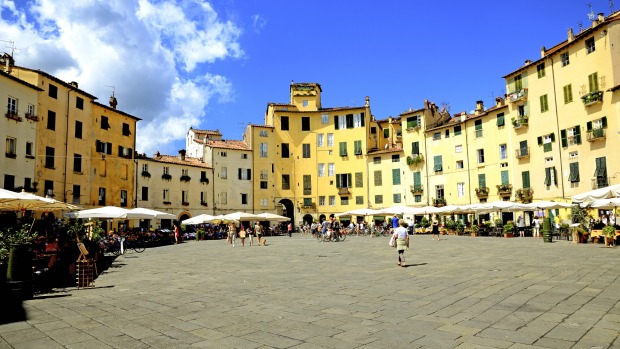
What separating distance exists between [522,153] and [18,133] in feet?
132

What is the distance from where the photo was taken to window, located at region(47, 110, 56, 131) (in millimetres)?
31078

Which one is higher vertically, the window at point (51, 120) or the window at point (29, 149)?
the window at point (51, 120)

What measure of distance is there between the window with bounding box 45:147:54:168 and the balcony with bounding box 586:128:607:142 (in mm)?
40142

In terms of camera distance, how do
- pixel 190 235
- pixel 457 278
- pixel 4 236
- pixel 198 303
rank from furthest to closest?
1. pixel 190 235
2. pixel 457 278
3. pixel 4 236
4. pixel 198 303

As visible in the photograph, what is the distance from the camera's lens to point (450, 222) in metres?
37.8

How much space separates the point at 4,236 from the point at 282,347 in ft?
25.8

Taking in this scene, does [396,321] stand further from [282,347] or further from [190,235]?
[190,235]

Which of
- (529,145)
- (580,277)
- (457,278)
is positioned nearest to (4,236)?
(457,278)

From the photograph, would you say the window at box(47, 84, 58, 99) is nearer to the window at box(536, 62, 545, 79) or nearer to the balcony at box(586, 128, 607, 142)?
the window at box(536, 62, 545, 79)

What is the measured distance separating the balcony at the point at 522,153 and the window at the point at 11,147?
39904 mm

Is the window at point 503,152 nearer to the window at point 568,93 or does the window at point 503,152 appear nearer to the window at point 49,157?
the window at point 568,93

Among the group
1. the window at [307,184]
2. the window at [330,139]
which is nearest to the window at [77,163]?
the window at [307,184]

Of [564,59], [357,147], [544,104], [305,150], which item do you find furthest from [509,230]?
[305,150]

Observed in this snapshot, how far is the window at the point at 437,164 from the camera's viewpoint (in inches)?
1796
